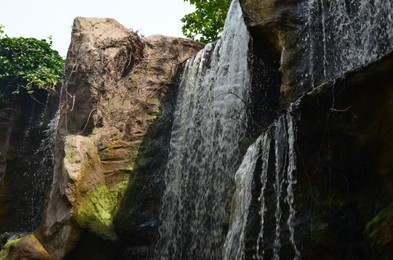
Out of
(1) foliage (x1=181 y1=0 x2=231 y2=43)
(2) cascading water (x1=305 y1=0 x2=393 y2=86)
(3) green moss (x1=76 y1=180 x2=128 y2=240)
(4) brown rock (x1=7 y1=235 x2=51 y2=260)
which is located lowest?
(4) brown rock (x1=7 y1=235 x2=51 y2=260)

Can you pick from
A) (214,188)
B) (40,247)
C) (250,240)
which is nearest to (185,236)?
(214,188)

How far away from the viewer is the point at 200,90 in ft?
31.0

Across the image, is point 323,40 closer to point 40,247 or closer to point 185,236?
point 185,236

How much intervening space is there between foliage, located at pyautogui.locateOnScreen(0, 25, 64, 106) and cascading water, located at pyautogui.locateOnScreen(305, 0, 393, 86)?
762 centimetres

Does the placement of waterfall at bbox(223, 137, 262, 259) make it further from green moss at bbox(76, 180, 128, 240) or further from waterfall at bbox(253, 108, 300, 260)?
green moss at bbox(76, 180, 128, 240)

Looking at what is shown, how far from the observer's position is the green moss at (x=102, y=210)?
8.05 meters

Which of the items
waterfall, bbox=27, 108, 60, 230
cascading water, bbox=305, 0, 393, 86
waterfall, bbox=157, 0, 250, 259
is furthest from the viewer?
waterfall, bbox=27, 108, 60, 230

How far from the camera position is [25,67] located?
12930 mm

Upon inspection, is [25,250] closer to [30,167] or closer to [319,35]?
[30,167]

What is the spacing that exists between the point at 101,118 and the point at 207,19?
20.9ft

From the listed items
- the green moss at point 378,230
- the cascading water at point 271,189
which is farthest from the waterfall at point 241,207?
the green moss at point 378,230

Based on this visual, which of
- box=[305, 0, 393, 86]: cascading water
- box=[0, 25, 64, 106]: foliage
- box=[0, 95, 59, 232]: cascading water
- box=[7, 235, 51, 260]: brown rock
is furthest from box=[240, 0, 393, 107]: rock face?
box=[0, 25, 64, 106]: foliage

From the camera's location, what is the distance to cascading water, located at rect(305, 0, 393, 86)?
6398mm

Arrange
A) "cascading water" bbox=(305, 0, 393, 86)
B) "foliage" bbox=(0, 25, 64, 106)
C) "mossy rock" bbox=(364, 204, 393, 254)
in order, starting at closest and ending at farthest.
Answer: "mossy rock" bbox=(364, 204, 393, 254), "cascading water" bbox=(305, 0, 393, 86), "foliage" bbox=(0, 25, 64, 106)
